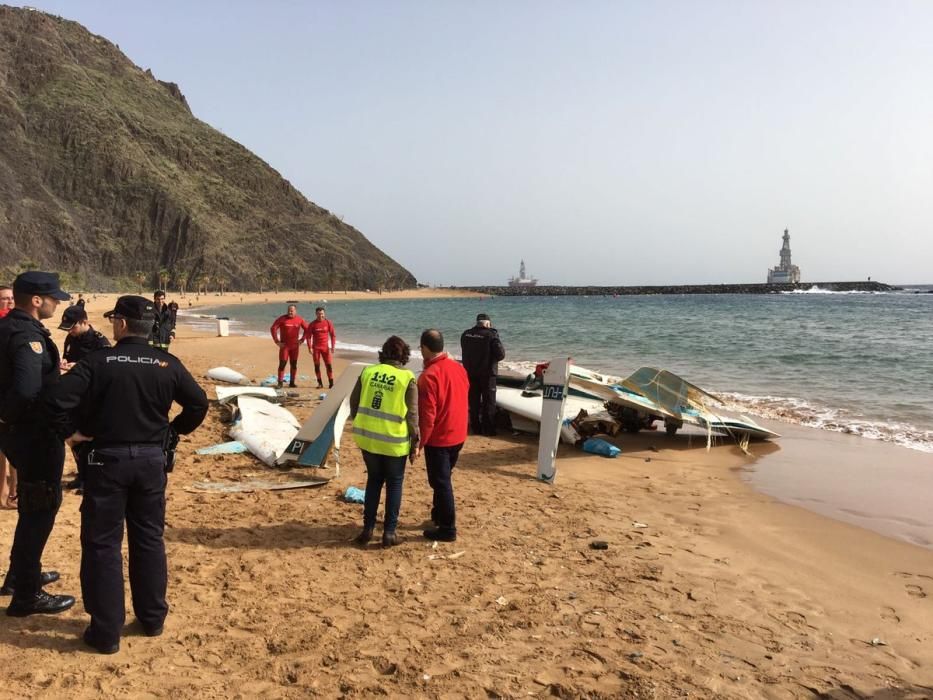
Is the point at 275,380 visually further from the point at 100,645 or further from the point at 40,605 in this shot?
the point at 100,645

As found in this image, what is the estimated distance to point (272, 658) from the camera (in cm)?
363

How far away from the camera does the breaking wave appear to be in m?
10.5

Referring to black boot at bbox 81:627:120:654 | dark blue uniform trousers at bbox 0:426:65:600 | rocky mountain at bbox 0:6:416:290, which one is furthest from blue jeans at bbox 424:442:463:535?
rocky mountain at bbox 0:6:416:290

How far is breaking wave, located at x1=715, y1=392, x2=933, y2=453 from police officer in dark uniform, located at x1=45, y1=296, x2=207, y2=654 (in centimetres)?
931

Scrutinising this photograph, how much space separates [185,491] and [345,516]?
1.81 metres

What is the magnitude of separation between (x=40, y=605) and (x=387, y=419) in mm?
2489

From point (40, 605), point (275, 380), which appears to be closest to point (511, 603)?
point (40, 605)

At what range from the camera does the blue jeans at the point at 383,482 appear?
202 inches

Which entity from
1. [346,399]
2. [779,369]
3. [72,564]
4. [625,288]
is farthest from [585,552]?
[625,288]

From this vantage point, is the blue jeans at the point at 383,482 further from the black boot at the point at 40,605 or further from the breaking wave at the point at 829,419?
the breaking wave at the point at 829,419

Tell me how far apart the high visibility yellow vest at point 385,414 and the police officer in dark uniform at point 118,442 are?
5.25ft

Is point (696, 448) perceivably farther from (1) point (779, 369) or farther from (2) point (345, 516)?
(1) point (779, 369)

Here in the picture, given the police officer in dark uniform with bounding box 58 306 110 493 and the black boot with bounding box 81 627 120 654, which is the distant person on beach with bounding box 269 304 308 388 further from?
the black boot with bounding box 81 627 120 654

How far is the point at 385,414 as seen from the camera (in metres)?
5.04
